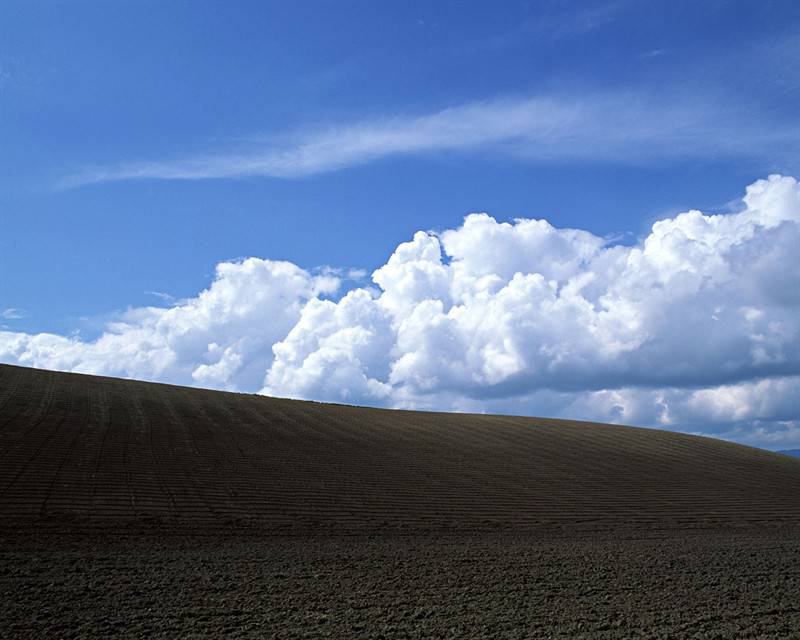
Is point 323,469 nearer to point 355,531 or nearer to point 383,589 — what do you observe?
point 355,531

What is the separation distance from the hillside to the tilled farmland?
143mm

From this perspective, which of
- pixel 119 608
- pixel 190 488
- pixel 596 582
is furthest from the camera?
pixel 190 488

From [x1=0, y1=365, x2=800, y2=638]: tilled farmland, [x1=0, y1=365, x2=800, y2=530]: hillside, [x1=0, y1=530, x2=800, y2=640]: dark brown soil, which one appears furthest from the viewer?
[x1=0, y1=365, x2=800, y2=530]: hillside

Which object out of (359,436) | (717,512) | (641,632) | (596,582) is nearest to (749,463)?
(717,512)

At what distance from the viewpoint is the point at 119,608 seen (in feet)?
35.0

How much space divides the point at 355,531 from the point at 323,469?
893cm

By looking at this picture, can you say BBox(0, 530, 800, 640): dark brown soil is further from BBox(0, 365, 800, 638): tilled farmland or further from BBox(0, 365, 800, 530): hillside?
BBox(0, 365, 800, 530): hillside

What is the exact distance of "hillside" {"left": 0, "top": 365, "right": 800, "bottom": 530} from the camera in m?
20.7

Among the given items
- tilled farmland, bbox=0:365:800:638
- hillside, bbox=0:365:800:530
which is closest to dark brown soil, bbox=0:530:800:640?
tilled farmland, bbox=0:365:800:638

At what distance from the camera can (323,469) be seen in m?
28.0

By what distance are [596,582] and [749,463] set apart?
35206mm

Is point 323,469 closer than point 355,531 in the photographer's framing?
No

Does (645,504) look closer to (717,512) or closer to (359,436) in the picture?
(717,512)

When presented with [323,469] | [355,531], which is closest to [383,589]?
[355,531]
